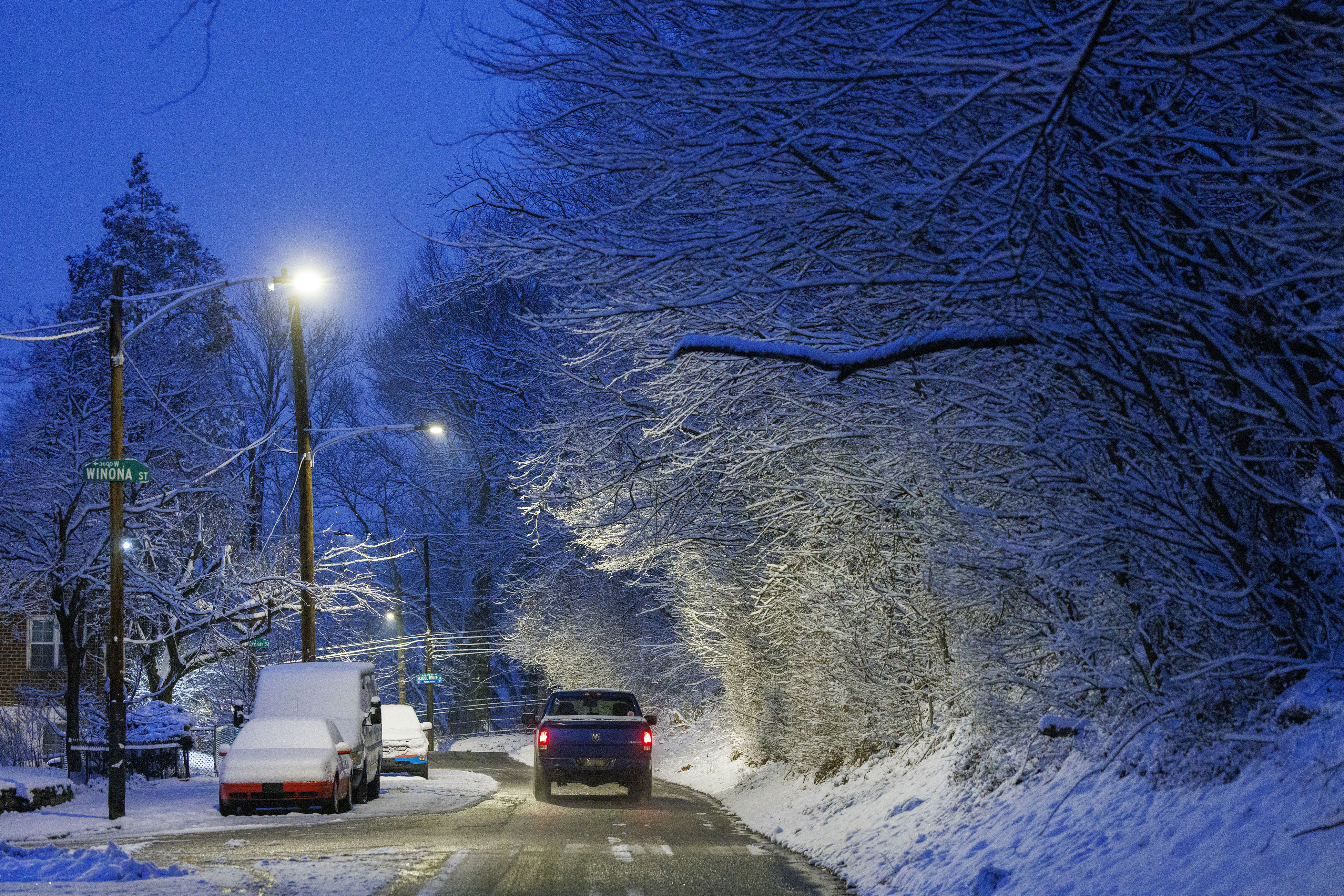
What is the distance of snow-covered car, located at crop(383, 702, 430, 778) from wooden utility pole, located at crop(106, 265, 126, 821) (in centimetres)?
1116

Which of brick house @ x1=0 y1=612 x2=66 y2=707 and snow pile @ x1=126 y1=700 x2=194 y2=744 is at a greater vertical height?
brick house @ x1=0 y1=612 x2=66 y2=707

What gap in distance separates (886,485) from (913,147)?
14.7 ft

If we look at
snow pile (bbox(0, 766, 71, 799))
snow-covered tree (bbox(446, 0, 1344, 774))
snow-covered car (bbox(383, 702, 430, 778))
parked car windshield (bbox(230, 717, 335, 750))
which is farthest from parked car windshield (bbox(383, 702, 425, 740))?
snow-covered tree (bbox(446, 0, 1344, 774))

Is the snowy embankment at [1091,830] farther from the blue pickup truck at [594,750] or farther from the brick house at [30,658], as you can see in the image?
the brick house at [30,658]

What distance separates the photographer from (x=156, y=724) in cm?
2538

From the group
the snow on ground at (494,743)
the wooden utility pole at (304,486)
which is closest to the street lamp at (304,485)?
the wooden utility pole at (304,486)

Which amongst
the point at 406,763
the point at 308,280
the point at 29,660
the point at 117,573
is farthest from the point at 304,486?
the point at 29,660

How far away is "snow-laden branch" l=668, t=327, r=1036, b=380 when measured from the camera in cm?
726

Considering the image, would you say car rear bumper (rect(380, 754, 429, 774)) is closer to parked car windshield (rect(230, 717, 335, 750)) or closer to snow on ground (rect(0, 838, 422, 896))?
parked car windshield (rect(230, 717, 335, 750))

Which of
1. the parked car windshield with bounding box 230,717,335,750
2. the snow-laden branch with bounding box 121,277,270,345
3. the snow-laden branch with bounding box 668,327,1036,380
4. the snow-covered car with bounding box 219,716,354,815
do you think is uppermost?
the snow-laden branch with bounding box 121,277,270,345

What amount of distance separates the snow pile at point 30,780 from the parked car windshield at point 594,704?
7311 mm

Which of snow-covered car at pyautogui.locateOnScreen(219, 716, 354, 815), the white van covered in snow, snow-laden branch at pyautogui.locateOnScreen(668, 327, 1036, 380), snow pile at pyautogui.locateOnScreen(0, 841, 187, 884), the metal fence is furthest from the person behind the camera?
the metal fence

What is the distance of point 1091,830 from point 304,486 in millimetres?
18025

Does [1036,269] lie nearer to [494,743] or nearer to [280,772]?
[280,772]
